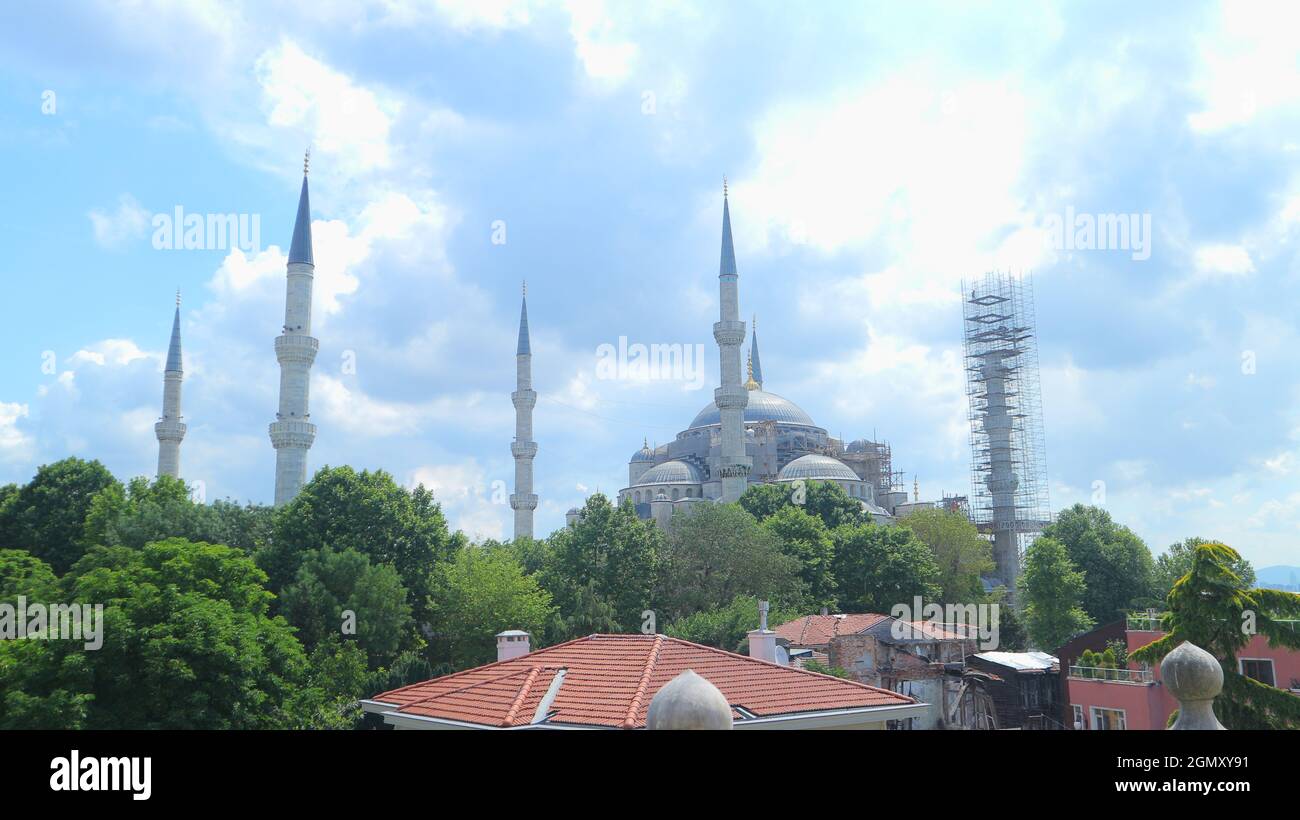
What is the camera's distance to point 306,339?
44.0m

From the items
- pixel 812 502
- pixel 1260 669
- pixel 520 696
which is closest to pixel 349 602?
pixel 520 696

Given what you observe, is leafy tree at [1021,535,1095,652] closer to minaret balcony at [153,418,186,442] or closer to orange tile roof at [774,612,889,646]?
A: orange tile roof at [774,612,889,646]

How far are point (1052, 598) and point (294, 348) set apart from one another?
37143 mm

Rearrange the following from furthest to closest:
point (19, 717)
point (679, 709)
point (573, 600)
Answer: point (573, 600), point (19, 717), point (679, 709)

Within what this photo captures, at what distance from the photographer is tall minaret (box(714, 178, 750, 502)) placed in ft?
183

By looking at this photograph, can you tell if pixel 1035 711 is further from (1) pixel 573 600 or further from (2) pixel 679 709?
(2) pixel 679 709

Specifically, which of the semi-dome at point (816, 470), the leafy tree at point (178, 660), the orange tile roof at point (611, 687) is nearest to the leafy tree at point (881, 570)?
the semi-dome at point (816, 470)

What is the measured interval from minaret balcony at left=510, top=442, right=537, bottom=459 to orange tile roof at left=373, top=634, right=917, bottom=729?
42.6m

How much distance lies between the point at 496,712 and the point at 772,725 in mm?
4248

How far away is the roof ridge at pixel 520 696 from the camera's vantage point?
14.0m

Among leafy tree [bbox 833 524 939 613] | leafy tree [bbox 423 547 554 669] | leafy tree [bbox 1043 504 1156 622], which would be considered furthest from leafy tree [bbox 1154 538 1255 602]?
leafy tree [bbox 423 547 554 669]

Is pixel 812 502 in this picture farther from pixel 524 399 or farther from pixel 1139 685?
pixel 1139 685

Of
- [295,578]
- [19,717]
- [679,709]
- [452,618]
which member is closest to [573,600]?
[452,618]
